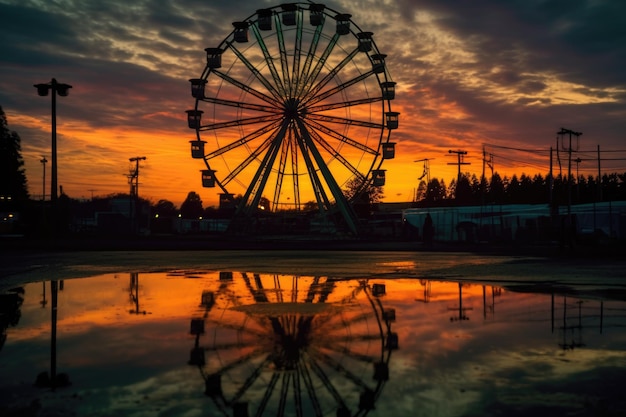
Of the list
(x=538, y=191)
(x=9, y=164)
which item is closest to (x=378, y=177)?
(x=9, y=164)

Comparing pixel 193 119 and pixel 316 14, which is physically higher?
pixel 316 14

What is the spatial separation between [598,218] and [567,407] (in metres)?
55.1

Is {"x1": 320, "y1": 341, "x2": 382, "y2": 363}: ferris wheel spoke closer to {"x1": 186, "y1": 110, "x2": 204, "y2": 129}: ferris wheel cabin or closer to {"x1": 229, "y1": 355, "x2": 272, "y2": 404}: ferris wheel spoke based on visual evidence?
{"x1": 229, "y1": 355, "x2": 272, "y2": 404}: ferris wheel spoke

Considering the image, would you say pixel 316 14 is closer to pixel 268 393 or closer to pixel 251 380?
pixel 251 380

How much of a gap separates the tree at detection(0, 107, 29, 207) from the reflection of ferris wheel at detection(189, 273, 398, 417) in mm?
62007

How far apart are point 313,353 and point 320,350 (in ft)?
0.63

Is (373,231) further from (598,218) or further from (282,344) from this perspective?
(282,344)

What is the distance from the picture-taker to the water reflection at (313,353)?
508 cm

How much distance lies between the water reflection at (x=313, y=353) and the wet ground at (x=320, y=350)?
0.07 feet

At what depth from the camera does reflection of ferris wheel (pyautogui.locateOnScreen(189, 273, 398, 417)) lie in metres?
5.13

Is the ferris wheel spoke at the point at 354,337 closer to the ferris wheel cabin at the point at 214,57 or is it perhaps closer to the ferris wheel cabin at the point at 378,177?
the ferris wheel cabin at the point at 378,177

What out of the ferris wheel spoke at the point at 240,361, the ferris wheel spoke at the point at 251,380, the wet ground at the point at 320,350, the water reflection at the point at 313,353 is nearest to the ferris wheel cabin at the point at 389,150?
the wet ground at the point at 320,350

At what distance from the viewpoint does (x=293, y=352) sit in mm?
6996

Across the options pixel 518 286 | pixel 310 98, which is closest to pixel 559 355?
pixel 518 286
